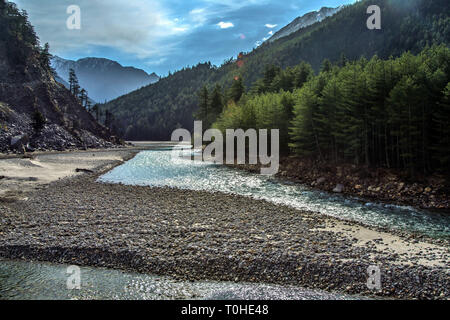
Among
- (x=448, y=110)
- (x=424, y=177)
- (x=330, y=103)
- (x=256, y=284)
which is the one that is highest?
(x=330, y=103)

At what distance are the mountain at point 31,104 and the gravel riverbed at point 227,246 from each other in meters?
67.5

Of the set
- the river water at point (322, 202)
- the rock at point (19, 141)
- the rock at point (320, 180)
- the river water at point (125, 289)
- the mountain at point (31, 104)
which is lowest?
the river water at point (125, 289)

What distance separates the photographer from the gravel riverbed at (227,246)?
1031 cm

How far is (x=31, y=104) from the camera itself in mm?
88250

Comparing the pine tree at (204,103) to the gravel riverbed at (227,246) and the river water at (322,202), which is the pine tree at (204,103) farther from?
the gravel riverbed at (227,246)

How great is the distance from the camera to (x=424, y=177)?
26594mm

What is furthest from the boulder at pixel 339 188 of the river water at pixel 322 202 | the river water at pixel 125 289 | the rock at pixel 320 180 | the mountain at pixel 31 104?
the mountain at pixel 31 104

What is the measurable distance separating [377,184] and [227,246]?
2215 cm

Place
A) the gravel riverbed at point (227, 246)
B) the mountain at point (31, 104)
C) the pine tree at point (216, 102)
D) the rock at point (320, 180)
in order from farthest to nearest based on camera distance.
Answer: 1. the pine tree at point (216, 102)
2. the mountain at point (31, 104)
3. the rock at point (320, 180)
4. the gravel riverbed at point (227, 246)

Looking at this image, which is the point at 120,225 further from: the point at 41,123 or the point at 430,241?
the point at 41,123

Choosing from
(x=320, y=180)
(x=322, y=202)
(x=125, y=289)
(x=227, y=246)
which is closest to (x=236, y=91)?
(x=320, y=180)

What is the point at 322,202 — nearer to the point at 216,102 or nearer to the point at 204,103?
the point at 216,102

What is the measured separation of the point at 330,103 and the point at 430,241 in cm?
2675

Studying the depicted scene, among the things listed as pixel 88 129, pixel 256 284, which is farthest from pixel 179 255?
pixel 88 129
